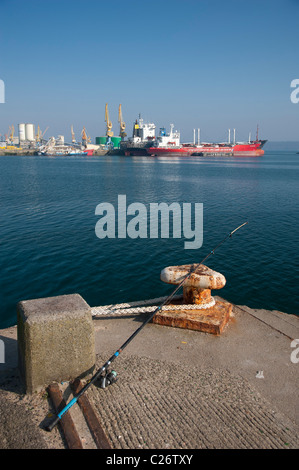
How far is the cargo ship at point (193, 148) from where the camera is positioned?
116 meters

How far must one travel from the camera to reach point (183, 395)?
14.9ft

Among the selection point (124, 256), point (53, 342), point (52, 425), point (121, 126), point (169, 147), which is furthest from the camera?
point (121, 126)

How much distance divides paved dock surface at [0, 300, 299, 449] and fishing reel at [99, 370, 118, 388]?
74mm

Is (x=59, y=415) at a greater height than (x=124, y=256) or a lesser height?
greater

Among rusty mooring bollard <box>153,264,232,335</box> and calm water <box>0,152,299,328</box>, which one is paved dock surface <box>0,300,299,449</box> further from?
calm water <box>0,152,299,328</box>

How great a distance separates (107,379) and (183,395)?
1054mm

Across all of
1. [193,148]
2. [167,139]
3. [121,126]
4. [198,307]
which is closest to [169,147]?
[167,139]

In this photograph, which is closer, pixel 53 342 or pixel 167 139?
pixel 53 342

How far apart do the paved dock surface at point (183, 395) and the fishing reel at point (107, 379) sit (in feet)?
0.24

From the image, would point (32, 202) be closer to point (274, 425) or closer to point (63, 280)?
point (63, 280)

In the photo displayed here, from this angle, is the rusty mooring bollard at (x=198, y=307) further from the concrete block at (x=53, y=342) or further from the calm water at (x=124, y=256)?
the calm water at (x=124, y=256)

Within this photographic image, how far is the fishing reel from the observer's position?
456 cm

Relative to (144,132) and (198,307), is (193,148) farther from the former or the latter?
(198,307)
